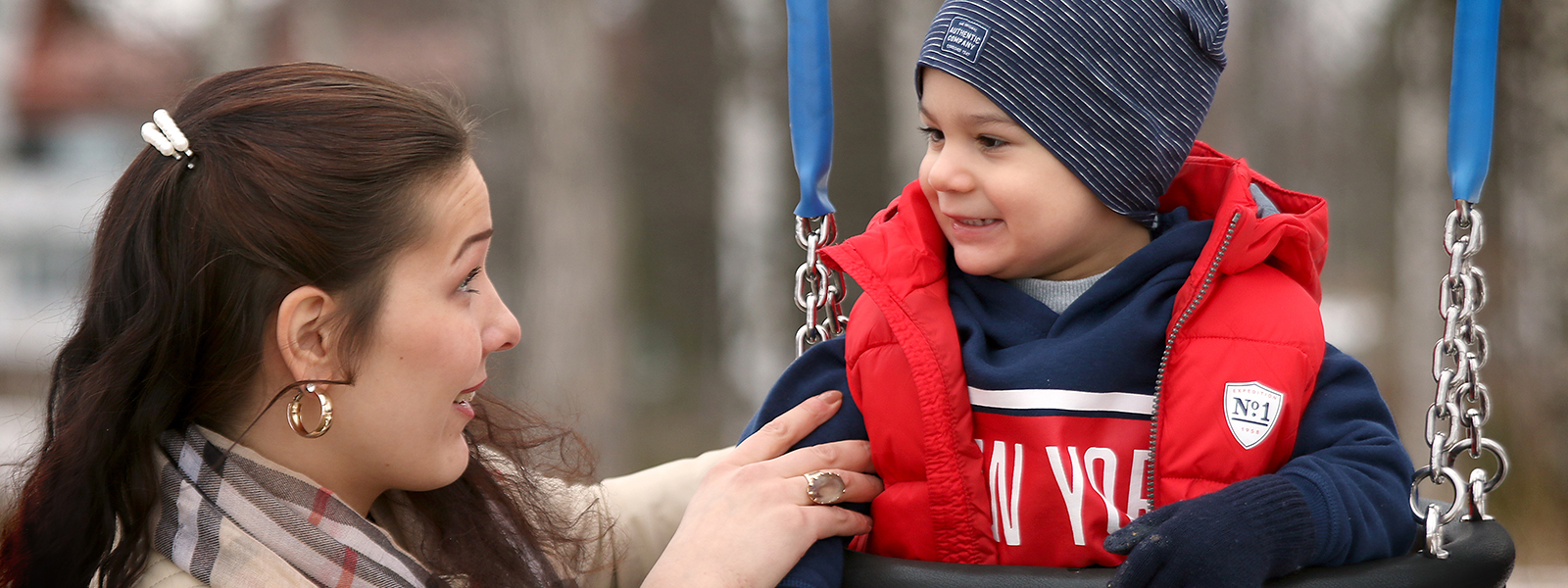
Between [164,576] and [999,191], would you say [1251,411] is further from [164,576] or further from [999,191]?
[164,576]

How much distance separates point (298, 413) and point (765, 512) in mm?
540

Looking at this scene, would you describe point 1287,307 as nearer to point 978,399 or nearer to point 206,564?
point 978,399

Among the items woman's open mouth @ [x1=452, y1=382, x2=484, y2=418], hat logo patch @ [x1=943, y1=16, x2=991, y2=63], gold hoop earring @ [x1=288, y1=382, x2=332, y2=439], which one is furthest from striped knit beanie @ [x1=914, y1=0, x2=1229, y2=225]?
gold hoop earring @ [x1=288, y1=382, x2=332, y2=439]

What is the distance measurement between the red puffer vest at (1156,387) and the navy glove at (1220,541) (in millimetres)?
83

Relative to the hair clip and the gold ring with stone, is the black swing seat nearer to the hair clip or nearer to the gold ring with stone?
the gold ring with stone

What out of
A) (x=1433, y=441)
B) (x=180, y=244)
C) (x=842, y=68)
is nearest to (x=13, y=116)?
(x=842, y=68)

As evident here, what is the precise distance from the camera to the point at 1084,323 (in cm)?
137

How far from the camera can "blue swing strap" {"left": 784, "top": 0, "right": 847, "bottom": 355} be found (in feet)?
5.06

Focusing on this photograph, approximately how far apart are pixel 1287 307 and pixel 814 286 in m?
0.60

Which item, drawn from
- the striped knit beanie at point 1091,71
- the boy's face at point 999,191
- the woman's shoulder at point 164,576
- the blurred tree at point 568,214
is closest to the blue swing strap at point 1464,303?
the striped knit beanie at point 1091,71

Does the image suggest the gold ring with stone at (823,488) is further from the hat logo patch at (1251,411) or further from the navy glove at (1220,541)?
the hat logo patch at (1251,411)

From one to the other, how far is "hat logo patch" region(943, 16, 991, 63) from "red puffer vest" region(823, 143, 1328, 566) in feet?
0.73

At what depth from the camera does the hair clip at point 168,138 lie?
47.3 inches

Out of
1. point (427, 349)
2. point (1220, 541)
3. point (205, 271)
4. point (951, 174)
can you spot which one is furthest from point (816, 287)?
point (205, 271)
